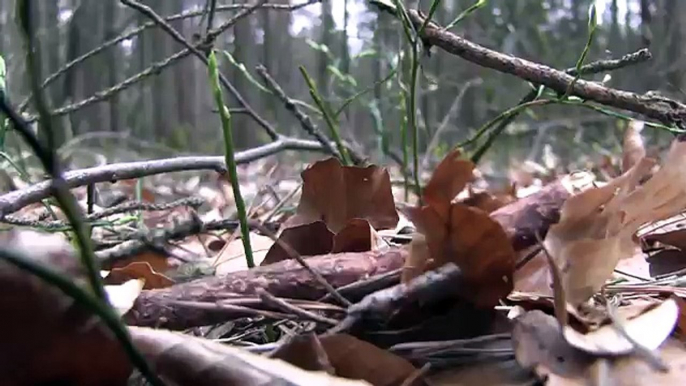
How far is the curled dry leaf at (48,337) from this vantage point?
0.42 meters

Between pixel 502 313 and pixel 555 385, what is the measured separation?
11 cm

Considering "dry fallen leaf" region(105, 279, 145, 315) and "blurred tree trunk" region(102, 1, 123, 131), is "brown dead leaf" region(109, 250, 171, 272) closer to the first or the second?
"dry fallen leaf" region(105, 279, 145, 315)

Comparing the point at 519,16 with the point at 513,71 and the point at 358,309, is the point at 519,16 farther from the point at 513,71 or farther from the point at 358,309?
the point at 358,309

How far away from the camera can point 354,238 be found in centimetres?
75

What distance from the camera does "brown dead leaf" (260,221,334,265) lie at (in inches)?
30.2

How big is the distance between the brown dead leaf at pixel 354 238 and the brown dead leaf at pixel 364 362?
0.24m

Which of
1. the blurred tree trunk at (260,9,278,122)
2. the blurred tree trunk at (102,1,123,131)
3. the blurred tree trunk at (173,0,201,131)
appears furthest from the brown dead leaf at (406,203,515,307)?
the blurred tree trunk at (173,0,201,131)

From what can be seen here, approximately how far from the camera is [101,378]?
45cm

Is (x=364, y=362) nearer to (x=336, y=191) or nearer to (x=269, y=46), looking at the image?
(x=336, y=191)

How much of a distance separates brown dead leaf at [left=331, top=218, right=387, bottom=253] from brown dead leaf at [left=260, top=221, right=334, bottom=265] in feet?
0.06

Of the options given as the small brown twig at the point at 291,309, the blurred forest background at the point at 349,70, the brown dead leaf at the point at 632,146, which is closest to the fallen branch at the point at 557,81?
the brown dead leaf at the point at 632,146

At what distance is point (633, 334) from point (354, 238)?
30cm

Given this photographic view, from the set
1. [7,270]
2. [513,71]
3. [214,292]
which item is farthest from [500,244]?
[513,71]

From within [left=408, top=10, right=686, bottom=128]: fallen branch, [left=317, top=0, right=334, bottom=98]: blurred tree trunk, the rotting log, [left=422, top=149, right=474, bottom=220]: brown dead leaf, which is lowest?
the rotting log
